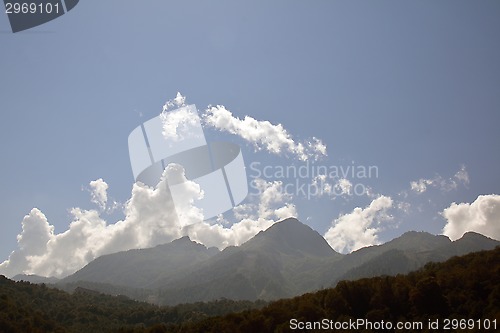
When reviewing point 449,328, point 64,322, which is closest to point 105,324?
point 64,322

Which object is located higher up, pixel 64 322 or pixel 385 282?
pixel 385 282

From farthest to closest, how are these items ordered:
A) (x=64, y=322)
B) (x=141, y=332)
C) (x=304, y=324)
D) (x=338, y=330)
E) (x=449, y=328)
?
(x=64, y=322) → (x=141, y=332) → (x=304, y=324) → (x=338, y=330) → (x=449, y=328)

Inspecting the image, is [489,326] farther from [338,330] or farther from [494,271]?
[494,271]

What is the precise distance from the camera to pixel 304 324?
72500 millimetres

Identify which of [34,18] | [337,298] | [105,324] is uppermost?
[34,18]

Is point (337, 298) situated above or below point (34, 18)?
below

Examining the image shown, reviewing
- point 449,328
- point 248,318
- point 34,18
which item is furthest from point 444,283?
point 34,18

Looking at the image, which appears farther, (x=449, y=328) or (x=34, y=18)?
(x=449, y=328)

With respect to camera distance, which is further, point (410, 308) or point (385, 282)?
point (385, 282)

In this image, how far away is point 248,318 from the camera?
273ft

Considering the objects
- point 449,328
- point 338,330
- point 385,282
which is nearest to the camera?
point 449,328

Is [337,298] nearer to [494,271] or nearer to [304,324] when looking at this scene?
[304,324]

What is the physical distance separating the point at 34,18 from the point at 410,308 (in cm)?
7621

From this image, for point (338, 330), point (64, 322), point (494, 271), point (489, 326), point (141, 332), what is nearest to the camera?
point (489, 326)
